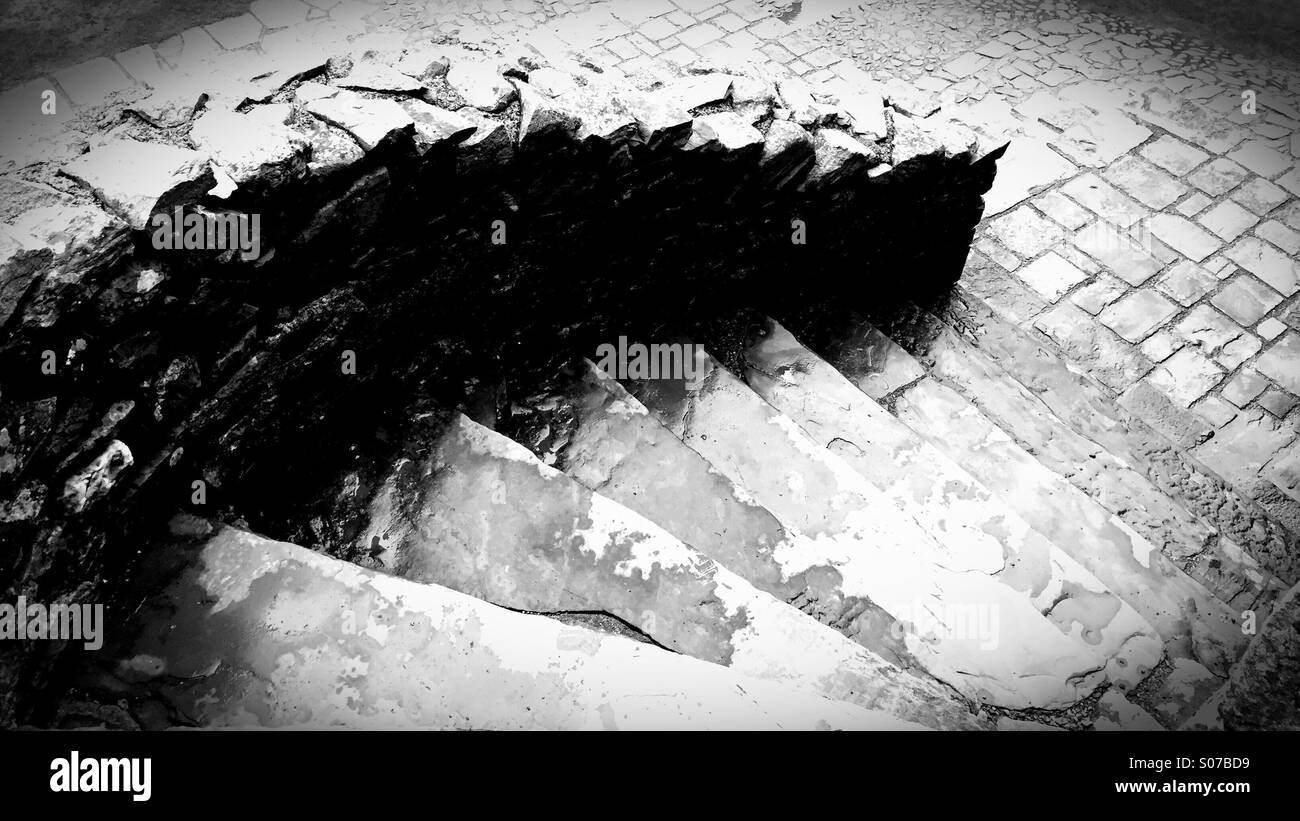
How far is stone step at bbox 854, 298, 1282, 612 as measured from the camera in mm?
3633

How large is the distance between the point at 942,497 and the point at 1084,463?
122 centimetres

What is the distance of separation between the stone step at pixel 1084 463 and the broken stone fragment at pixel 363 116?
A: 8.41ft

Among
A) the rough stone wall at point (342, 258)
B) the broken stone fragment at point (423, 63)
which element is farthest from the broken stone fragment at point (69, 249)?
the broken stone fragment at point (423, 63)

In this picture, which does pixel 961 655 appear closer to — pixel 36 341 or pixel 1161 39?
pixel 36 341

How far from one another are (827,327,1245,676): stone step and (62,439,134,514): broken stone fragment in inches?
120

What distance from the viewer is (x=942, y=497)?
126 inches

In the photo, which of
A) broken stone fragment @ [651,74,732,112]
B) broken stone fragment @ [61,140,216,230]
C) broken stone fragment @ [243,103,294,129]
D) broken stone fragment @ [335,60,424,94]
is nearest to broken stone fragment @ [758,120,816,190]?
broken stone fragment @ [651,74,732,112]

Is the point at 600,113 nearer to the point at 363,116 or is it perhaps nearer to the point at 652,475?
the point at 363,116

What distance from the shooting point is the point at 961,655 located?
2.54m

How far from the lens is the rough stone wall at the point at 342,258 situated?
1.93 metres

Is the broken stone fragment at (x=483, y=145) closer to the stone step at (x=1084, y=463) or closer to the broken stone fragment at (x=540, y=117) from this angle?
the broken stone fragment at (x=540, y=117)

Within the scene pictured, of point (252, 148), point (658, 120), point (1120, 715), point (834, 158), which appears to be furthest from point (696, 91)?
point (1120, 715)
